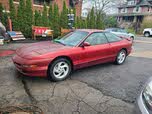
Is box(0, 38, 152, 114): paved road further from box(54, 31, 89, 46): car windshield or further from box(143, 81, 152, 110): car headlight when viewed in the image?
box(54, 31, 89, 46): car windshield

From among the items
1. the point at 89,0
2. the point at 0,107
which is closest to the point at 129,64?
the point at 0,107

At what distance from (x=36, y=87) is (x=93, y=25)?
13.6m

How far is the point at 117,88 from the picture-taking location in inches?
169

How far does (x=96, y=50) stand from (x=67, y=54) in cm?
115

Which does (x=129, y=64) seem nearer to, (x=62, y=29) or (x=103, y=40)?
(x=103, y=40)

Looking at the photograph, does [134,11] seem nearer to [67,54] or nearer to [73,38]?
[73,38]

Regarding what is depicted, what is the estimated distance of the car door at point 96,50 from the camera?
4961 mm

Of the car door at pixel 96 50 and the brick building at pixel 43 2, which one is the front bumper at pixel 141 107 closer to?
the car door at pixel 96 50

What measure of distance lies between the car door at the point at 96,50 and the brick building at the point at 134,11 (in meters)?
35.0

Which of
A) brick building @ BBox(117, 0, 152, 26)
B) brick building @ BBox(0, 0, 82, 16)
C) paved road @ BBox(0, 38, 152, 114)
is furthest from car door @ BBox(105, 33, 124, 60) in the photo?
brick building @ BBox(117, 0, 152, 26)

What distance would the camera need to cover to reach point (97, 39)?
5.45m

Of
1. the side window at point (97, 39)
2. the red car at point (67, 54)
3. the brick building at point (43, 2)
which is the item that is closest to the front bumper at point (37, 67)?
the red car at point (67, 54)

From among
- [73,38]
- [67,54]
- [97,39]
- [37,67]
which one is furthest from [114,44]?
[37,67]

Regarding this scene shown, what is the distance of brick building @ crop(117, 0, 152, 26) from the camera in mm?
38969
